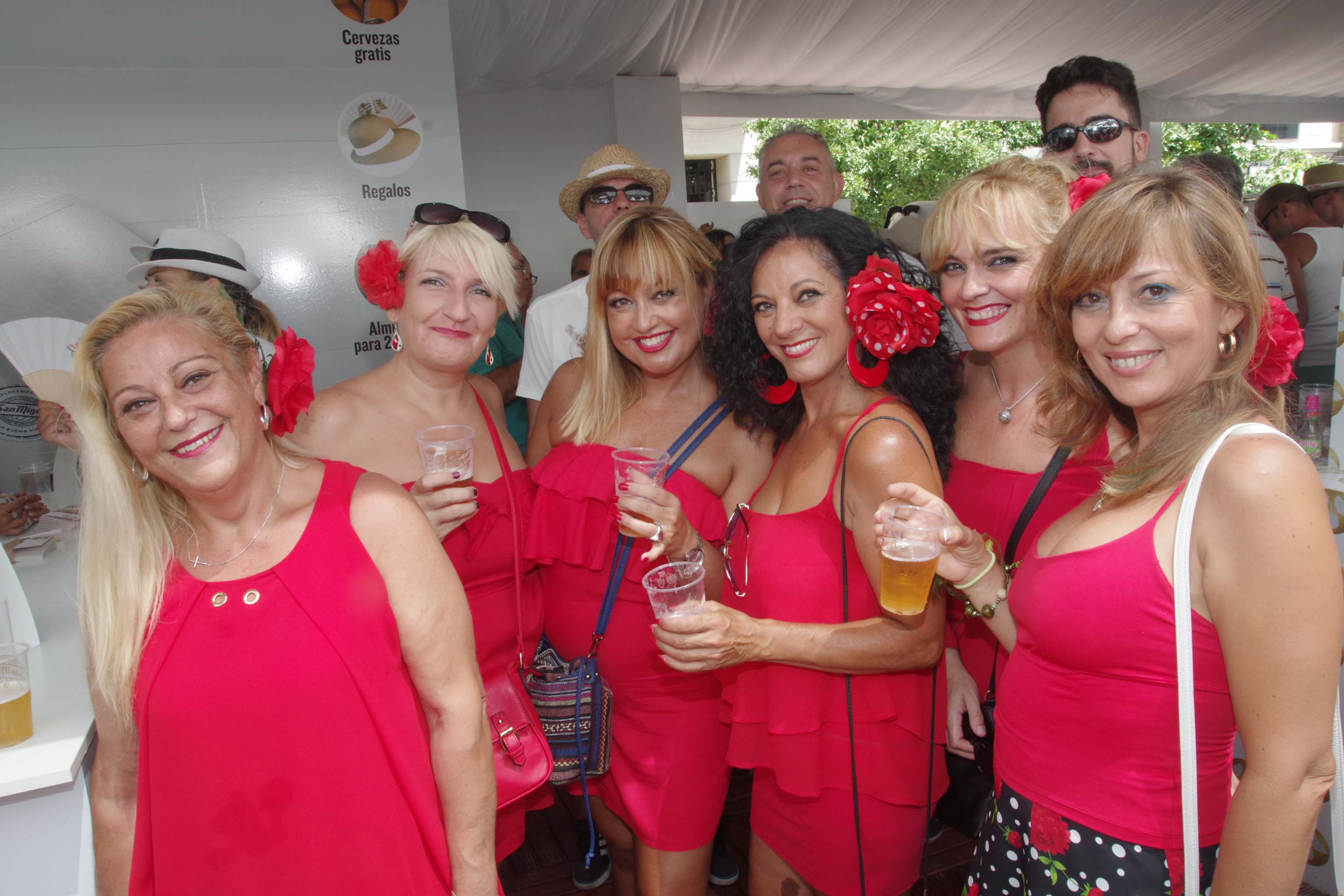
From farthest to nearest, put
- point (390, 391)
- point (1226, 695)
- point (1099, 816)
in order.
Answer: point (390, 391), point (1099, 816), point (1226, 695)

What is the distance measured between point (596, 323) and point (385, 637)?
1.46 meters

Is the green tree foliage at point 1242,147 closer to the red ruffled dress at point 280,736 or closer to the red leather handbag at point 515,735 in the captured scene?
the red leather handbag at point 515,735

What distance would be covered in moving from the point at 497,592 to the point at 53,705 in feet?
3.65

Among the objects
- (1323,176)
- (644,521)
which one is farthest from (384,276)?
(1323,176)

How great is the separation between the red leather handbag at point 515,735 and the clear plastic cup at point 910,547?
111 centimetres

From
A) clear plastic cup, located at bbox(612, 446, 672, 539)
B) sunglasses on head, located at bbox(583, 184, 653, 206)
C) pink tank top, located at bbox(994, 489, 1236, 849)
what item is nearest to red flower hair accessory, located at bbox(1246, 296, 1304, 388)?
pink tank top, located at bbox(994, 489, 1236, 849)

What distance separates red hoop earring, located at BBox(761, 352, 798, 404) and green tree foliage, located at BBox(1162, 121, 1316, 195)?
24.2 meters

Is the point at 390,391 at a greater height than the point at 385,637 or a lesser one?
greater

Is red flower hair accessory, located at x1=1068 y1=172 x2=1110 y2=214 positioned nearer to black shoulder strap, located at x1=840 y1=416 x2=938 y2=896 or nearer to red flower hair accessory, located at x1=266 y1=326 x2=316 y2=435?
black shoulder strap, located at x1=840 y1=416 x2=938 y2=896

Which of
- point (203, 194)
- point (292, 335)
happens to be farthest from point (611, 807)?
point (203, 194)

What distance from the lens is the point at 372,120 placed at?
482cm

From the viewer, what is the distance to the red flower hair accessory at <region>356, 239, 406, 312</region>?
107 inches

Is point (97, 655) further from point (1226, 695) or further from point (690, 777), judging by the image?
point (1226, 695)

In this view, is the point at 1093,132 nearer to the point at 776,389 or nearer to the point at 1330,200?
the point at 776,389
